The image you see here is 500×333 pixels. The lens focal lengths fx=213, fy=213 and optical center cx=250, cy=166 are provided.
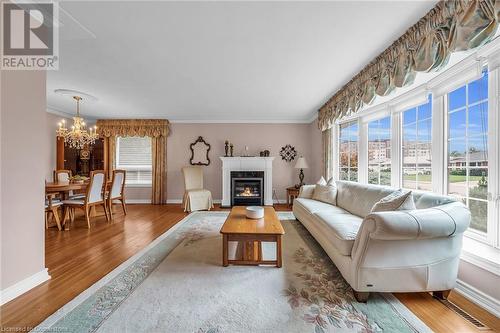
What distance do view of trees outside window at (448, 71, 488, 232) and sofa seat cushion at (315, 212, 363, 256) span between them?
103 cm

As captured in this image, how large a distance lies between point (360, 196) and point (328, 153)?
1.97 m

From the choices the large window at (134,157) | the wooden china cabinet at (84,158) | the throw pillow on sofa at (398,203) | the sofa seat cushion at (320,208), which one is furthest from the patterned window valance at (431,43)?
the wooden china cabinet at (84,158)

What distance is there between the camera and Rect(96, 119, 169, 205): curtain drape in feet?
19.5

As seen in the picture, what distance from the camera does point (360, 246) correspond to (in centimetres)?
168

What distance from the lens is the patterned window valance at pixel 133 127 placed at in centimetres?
593

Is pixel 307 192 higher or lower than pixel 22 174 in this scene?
lower

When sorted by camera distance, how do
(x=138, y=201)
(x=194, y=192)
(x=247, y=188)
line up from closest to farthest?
(x=194, y=192)
(x=247, y=188)
(x=138, y=201)

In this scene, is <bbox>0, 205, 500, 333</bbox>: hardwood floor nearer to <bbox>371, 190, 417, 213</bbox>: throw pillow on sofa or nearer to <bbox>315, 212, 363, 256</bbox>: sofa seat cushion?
<bbox>315, 212, 363, 256</bbox>: sofa seat cushion

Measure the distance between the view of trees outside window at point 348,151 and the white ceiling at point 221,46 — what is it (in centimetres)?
101

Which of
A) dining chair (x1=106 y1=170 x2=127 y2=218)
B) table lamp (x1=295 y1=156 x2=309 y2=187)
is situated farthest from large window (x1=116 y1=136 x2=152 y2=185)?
table lamp (x1=295 y1=156 x2=309 y2=187)

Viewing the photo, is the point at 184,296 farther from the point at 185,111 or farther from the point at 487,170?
the point at 185,111

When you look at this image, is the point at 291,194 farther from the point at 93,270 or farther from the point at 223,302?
the point at 93,270

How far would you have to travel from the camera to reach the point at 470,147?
205 cm

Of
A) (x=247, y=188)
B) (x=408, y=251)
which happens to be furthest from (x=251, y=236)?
(x=247, y=188)
